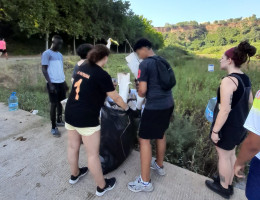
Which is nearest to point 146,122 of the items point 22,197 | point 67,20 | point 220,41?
point 22,197

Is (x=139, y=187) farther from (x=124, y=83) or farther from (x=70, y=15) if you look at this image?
(x=70, y=15)

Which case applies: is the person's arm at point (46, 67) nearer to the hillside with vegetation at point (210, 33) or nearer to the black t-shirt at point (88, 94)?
the black t-shirt at point (88, 94)

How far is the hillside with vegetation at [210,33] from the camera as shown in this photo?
334 ft

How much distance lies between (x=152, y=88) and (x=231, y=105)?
2.54ft

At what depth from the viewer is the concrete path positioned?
196 centimetres

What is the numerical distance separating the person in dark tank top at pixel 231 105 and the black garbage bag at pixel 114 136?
1.01 meters

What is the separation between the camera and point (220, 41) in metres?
102

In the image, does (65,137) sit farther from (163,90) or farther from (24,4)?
(24,4)

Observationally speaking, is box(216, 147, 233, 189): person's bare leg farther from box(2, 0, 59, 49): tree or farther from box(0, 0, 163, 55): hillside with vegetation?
box(2, 0, 59, 49): tree

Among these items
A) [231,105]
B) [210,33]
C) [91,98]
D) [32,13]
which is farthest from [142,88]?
[210,33]

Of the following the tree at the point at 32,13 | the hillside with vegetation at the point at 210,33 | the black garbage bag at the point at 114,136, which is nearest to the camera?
the black garbage bag at the point at 114,136

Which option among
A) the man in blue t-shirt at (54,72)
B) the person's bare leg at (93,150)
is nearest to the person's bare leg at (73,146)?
the person's bare leg at (93,150)

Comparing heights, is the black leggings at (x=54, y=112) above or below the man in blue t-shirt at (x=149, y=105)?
below

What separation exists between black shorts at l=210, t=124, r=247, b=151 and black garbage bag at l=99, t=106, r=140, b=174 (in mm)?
1044
